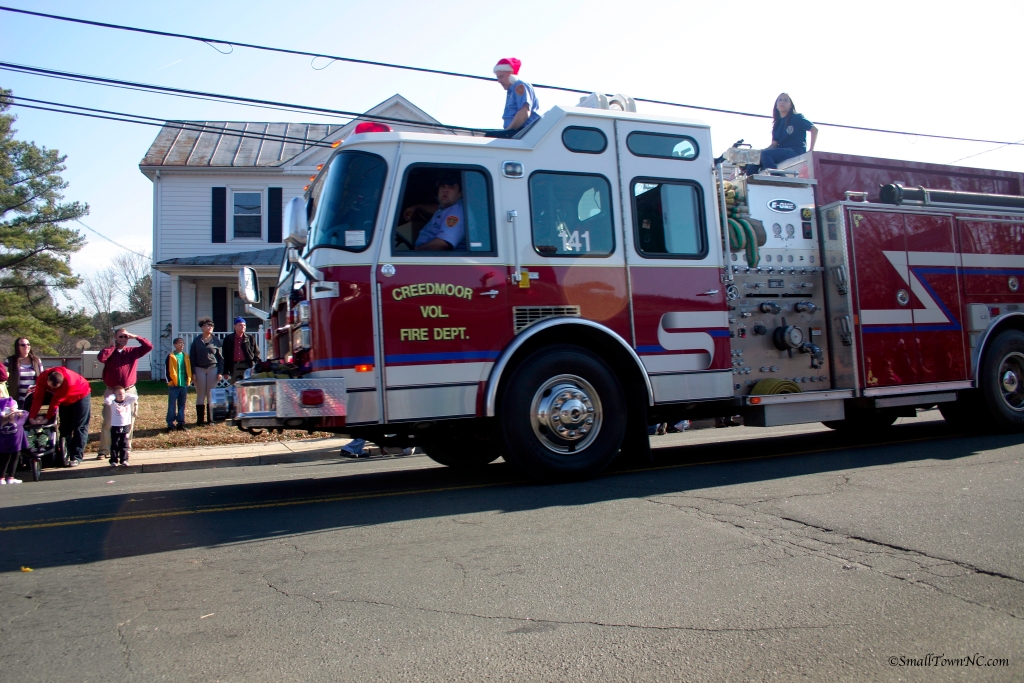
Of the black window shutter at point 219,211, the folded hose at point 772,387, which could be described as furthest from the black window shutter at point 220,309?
the folded hose at point 772,387

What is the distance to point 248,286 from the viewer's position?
20.7ft

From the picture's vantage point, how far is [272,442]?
1180 centimetres

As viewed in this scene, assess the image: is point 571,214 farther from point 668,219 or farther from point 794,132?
point 794,132

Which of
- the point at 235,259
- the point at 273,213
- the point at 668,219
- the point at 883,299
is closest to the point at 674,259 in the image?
the point at 668,219

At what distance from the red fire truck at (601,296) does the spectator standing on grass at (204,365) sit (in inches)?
259

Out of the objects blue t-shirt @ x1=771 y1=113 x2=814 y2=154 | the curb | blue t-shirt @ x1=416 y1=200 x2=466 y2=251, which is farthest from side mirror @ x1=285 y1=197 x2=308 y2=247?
blue t-shirt @ x1=771 y1=113 x2=814 y2=154

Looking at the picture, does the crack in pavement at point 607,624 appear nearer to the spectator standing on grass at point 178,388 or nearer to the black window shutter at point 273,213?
the spectator standing on grass at point 178,388

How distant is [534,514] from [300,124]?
23.8 m

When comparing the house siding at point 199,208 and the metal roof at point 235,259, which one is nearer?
the metal roof at point 235,259

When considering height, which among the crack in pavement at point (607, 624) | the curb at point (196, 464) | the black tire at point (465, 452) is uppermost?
the black tire at point (465, 452)

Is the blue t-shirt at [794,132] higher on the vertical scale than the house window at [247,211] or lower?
lower

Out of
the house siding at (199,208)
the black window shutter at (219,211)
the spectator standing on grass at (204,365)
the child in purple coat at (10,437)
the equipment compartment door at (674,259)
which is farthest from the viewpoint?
the black window shutter at (219,211)

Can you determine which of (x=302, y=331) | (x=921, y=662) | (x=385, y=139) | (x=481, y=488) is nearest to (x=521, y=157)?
Answer: (x=385, y=139)

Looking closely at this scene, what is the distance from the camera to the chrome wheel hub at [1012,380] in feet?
28.5
